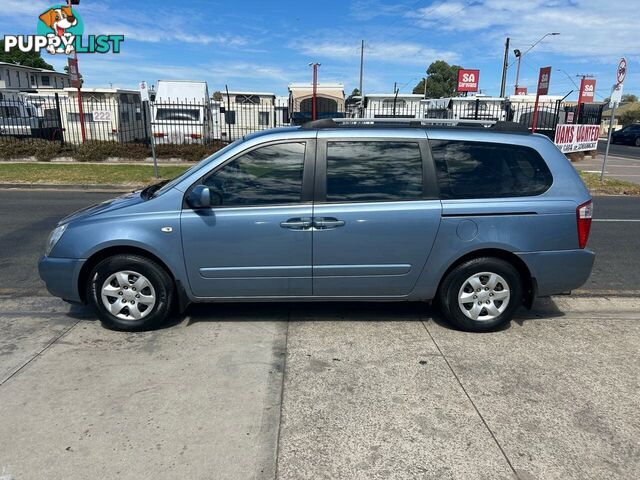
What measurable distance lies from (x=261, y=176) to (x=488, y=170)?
6.17 ft

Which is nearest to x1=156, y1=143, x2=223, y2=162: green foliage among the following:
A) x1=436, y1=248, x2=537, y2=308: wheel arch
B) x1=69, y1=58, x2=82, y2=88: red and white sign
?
x1=69, y1=58, x2=82, y2=88: red and white sign

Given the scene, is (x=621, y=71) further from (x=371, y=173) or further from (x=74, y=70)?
(x=74, y=70)

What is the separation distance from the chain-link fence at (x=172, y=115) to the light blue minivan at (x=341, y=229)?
13580 millimetres

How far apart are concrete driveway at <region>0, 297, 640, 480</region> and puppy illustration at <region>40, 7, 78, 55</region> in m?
17.6

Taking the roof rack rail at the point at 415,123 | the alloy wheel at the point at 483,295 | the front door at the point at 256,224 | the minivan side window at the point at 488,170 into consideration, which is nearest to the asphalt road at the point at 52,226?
the alloy wheel at the point at 483,295

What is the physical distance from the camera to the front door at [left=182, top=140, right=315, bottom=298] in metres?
3.86

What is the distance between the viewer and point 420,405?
10.1 feet

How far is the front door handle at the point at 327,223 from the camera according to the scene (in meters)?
3.87

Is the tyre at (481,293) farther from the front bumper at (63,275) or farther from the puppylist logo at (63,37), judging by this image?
the puppylist logo at (63,37)

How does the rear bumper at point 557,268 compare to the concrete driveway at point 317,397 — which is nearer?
the concrete driveway at point 317,397

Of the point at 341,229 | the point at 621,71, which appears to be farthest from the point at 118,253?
the point at 621,71

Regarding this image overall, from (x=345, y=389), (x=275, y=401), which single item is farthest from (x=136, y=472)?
(x=345, y=389)

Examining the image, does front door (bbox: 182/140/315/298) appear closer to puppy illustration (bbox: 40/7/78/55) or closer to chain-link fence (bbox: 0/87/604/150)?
chain-link fence (bbox: 0/87/604/150)

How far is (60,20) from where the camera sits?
18.4m
